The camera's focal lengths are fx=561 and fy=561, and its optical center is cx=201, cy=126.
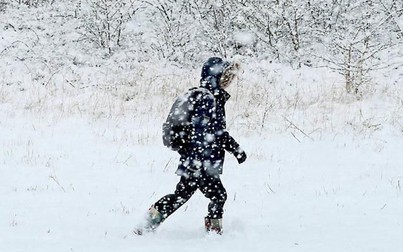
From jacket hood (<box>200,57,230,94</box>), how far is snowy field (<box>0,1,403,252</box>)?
1.29 metres

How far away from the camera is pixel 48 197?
596 centimetres

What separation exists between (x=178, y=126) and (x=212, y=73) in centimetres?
53

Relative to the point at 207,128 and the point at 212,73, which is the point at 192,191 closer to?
the point at 207,128

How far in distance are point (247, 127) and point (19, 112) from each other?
13.6 feet

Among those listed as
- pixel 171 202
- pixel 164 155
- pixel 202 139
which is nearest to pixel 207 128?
pixel 202 139

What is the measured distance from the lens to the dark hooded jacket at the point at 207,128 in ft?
14.8

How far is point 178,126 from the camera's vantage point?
446cm

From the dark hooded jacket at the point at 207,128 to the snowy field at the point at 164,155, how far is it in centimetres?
67

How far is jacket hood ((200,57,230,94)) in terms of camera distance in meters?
4.59

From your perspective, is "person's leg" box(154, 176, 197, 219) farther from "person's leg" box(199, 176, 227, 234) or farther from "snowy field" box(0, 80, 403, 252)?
"snowy field" box(0, 80, 403, 252)

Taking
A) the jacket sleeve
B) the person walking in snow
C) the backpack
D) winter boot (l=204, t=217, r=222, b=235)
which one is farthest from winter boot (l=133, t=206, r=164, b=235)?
the jacket sleeve

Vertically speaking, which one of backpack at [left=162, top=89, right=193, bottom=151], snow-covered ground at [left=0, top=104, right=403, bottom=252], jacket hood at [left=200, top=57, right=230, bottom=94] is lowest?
snow-covered ground at [left=0, top=104, right=403, bottom=252]

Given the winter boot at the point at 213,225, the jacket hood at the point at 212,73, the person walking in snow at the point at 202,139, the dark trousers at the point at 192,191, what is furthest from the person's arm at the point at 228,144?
the winter boot at the point at 213,225

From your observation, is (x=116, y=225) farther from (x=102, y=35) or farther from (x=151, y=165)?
(x=102, y=35)
